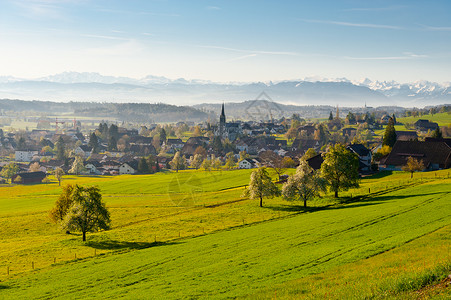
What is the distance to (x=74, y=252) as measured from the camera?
128 feet

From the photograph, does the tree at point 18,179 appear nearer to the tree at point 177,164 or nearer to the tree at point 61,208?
the tree at point 177,164

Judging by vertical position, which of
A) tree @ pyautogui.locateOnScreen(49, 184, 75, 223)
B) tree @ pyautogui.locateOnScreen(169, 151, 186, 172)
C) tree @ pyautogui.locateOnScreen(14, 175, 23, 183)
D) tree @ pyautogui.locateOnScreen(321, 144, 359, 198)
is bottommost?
tree @ pyautogui.locateOnScreen(14, 175, 23, 183)

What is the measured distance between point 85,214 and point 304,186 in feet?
95.7

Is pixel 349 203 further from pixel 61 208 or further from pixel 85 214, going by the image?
pixel 61 208

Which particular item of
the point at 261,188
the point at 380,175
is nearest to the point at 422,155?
the point at 380,175

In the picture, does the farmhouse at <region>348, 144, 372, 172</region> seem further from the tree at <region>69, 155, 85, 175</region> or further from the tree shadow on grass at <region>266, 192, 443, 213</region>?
the tree at <region>69, 155, 85, 175</region>

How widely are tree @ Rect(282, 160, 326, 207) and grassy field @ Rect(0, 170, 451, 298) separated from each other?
1746 millimetres

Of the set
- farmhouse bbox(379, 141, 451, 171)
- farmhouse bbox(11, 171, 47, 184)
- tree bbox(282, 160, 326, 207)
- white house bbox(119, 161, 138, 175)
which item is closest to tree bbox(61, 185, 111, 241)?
tree bbox(282, 160, 326, 207)

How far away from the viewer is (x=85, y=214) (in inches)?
1770

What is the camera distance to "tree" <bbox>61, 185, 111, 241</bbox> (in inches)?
1754

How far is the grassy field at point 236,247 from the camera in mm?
24422

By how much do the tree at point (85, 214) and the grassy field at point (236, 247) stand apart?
1.56m

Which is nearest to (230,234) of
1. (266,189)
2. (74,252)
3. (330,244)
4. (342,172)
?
(330,244)

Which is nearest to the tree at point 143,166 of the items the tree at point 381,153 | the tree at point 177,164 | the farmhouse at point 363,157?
the tree at point 177,164
